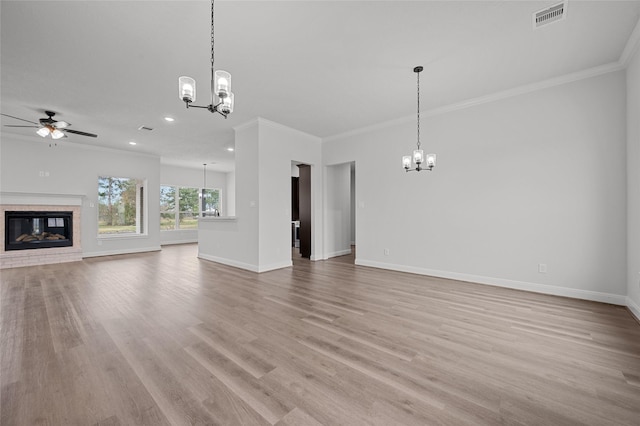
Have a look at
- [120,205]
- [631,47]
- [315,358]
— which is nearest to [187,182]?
[120,205]

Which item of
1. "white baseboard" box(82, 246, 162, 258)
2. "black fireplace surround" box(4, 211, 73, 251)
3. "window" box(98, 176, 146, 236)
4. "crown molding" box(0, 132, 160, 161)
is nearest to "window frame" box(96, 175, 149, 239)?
"window" box(98, 176, 146, 236)

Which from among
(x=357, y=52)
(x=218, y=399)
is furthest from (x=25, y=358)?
(x=357, y=52)

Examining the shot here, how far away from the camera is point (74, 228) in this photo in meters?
6.56

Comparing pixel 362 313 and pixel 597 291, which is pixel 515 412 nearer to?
→ pixel 362 313

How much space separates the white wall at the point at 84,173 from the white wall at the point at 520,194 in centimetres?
699

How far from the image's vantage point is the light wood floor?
1.51 m

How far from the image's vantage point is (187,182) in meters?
10.4

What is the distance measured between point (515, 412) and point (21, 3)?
4773 mm

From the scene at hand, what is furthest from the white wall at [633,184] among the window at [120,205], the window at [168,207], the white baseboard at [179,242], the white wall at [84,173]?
the window at [168,207]

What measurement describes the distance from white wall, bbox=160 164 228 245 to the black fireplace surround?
3296 mm

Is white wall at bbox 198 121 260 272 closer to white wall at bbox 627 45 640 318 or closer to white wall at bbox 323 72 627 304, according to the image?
white wall at bbox 323 72 627 304

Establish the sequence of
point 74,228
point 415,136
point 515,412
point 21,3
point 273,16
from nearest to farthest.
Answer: point 515,412, point 21,3, point 273,16, point 415,136, point 74,228

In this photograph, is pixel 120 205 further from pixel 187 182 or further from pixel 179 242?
pixel 187 182

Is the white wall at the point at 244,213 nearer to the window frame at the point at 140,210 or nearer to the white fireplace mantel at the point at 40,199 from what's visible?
the window frame at the point at 140,210
